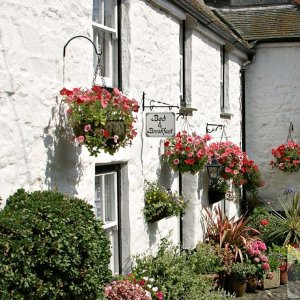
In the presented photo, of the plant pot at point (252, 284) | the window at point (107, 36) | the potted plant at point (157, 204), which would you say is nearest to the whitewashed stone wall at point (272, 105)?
the plant pot at point (252, 284)

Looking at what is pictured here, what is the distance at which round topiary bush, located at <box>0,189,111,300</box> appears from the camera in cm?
404

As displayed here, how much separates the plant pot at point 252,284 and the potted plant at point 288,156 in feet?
16.3

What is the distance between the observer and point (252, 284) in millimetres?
9492

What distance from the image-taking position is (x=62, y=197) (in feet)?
15.2

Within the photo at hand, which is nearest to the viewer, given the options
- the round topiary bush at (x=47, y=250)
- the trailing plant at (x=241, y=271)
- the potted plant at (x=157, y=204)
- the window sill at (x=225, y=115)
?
the round topiary bush at (x=47, y=250)

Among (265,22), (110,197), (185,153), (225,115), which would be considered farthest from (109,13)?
(265,22)

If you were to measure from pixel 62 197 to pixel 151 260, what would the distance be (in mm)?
3077

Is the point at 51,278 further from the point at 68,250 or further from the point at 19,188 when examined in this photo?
the point at 19,188

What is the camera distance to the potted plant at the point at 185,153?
8.44m

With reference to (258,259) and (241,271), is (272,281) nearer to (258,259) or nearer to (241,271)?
(258,259)

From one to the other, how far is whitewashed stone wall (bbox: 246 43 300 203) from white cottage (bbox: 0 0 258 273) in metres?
2.47

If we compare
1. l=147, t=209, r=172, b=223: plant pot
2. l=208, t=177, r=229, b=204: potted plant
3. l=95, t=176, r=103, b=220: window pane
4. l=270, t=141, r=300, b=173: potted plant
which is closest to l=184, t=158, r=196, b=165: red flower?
l=147, t=209, r=172, b=223: plant pot

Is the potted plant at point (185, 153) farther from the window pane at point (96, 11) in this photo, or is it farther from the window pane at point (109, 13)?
the window pane at point (96, 11)

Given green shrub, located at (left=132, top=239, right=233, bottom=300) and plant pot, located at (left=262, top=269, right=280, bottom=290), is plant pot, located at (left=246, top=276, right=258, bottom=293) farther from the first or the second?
green shrub, located at (left=132, top=239, right=233, bottom=300)
